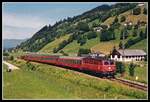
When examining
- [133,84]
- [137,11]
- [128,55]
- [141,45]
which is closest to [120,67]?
[128,55]

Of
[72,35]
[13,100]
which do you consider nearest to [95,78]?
[72,35]

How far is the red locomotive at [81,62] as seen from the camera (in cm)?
2959

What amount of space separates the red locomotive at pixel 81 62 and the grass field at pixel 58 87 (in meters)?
1.52

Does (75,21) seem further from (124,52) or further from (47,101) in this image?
(47,101)

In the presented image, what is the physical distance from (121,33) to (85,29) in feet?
8.35

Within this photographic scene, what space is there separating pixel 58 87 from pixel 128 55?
521cm

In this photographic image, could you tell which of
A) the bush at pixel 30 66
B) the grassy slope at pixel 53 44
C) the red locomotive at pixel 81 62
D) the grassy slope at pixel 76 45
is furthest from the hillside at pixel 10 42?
the bush at pixel 30 66

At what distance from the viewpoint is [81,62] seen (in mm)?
32469

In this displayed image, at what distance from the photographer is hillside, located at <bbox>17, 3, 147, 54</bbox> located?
2803cm

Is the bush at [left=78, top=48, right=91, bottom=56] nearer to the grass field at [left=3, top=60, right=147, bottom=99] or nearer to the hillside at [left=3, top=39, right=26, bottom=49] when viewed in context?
the grass field at [left=3, top=60, right=147, bottom=99]

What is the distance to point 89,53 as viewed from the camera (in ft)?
98.2

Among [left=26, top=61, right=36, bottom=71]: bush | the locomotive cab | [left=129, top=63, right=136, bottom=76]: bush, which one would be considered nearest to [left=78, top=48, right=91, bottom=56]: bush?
the locomotive cab

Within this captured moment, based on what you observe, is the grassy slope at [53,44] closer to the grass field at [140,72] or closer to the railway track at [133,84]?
the railway track at [133,84]

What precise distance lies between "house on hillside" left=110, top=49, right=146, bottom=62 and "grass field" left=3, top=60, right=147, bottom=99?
2022 millimetres
